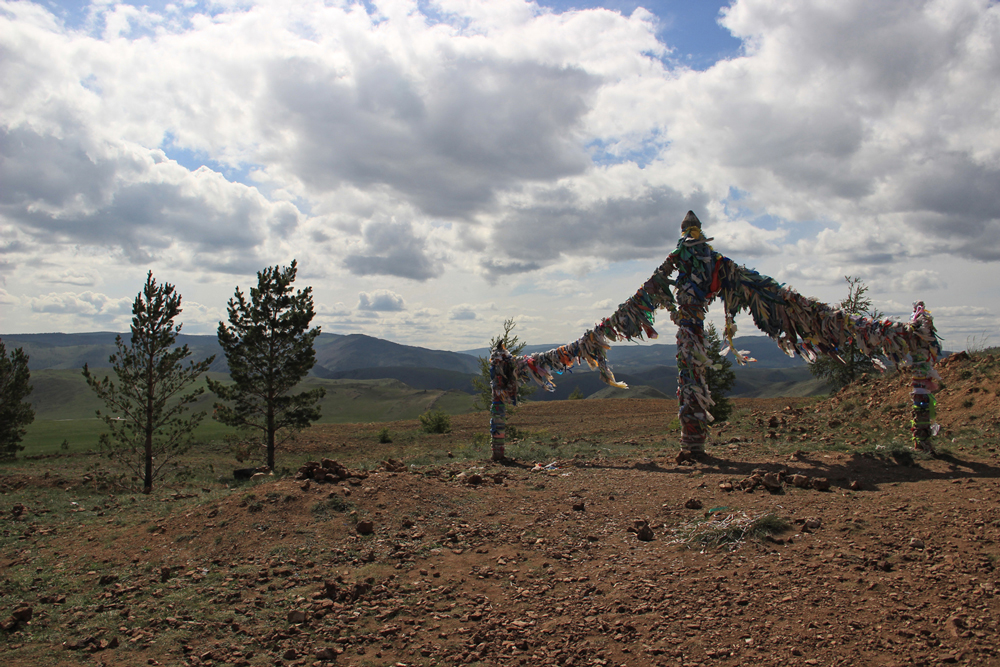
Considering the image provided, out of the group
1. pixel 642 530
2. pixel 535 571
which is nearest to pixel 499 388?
pixel 642 530

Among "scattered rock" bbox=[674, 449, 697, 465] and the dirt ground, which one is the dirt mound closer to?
the dirt ground

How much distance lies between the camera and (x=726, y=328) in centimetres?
1202

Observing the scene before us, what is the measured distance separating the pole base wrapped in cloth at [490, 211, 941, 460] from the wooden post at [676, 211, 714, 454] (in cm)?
2

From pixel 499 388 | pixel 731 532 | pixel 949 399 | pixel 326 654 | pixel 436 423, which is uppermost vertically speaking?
pixel 499 388

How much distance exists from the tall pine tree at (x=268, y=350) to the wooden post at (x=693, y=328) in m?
13.5

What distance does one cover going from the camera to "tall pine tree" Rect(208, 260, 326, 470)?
63.0 feet

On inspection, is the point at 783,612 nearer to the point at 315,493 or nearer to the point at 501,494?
the point at 501,494

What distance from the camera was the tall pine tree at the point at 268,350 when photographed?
63.0 feet

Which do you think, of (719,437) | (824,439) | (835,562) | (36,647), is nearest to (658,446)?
(719,437)

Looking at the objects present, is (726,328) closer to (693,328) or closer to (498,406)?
(693,328)

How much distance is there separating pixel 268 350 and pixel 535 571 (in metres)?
16.7

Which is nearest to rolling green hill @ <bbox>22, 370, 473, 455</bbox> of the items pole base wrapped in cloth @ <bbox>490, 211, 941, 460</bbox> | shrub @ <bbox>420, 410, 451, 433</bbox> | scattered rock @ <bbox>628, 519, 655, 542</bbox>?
shrub @ <bbox>420, 410, 451, 433</bbox>

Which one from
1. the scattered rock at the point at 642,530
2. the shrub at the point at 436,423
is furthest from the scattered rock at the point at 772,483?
the shrub at the point at 436,423

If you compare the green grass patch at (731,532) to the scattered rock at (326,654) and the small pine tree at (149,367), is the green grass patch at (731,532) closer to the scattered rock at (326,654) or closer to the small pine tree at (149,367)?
the scattered rock at (326,654)
